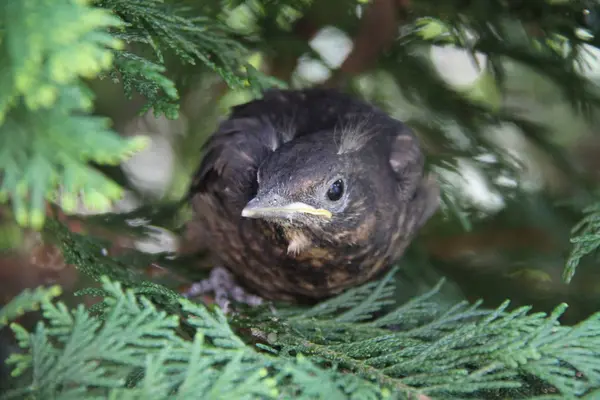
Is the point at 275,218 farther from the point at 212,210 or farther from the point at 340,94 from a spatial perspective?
the point at 340,94

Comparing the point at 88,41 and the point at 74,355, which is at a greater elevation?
the point at 88,41

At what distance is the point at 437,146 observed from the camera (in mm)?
2498

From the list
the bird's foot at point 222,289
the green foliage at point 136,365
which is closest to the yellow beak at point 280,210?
the green foliage at point 136,365

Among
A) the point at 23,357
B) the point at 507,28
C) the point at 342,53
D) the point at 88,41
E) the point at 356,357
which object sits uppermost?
the point at 507,28

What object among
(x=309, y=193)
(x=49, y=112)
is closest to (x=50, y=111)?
(x=49, y=112)

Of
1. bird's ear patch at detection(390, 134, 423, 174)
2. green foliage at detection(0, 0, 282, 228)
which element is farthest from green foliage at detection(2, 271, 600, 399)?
bird's ear patch at detection(390, 134, 423, 174)

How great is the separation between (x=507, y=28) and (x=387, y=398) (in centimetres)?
169

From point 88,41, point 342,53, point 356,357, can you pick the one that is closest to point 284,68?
point 342,53

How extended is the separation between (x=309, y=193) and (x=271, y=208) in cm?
14

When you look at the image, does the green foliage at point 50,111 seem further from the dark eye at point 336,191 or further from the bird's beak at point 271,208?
the dark eye at point 336,191

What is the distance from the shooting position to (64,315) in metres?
1.10

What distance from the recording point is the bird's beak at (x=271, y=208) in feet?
5.08

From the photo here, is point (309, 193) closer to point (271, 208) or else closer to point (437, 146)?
point (271, 208)

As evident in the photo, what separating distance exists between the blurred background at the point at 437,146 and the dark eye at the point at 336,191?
0.60 m
